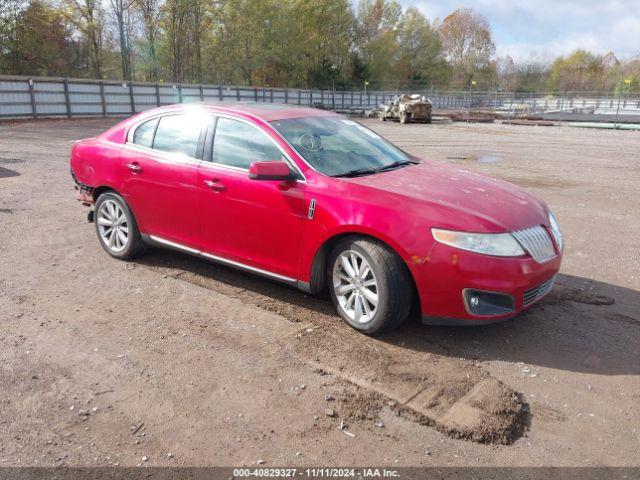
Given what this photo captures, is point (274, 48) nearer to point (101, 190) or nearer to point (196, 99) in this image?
point (196, 99)

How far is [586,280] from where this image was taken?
5180mm

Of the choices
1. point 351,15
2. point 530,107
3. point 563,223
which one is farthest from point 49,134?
point 351,15

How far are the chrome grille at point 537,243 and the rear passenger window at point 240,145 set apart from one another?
6.40 feet

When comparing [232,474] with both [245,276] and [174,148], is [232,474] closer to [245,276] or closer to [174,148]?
[245,276]

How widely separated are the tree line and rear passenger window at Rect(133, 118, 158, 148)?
36.6 metres

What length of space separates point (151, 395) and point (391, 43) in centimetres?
7990

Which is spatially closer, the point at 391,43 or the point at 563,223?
the point at 563,223

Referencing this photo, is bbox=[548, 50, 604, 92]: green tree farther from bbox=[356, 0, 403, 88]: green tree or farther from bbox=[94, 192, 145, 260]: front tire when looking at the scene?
bbox=[94, 192, 145, 260]: front tire

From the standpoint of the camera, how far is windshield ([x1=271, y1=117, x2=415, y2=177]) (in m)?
4.31

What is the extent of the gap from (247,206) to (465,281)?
1.85 metres

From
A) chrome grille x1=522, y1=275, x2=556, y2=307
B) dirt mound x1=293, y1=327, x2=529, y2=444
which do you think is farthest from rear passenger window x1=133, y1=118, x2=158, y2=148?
chrome grille x1=522, y1=275, x2=556, y2=307

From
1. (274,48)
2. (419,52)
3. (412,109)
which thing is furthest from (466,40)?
(412,109)

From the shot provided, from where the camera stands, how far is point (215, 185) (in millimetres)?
4516

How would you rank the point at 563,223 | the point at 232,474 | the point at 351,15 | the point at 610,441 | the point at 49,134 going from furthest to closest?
1. the point at 351,15
2. the point at 49,134
3. the point at 563,223
4. the point at 610,441
5. the point at 232,474
